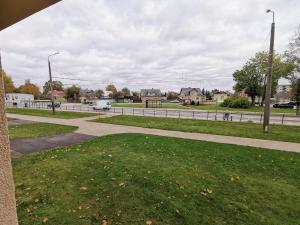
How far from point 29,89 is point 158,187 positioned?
113 meters

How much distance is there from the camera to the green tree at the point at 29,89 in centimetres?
9812

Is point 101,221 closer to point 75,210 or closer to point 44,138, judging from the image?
point 75,210

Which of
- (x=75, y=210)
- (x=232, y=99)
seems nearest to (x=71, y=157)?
(x=75, y=210)

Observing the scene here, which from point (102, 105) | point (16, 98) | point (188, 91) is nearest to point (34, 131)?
point (102, 105)

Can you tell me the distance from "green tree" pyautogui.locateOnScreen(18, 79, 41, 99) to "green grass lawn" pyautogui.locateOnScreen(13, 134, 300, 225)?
10714cm

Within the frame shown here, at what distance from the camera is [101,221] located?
12.5 ft

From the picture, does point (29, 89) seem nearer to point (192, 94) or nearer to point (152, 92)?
point (152, 92)

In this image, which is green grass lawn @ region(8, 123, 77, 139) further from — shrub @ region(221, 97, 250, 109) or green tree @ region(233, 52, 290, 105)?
green tree @ region(233, 52, 290, 105)

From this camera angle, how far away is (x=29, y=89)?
99.7 metres

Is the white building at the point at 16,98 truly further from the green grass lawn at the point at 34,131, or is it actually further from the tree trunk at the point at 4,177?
the tree trunk at the point at 4,177

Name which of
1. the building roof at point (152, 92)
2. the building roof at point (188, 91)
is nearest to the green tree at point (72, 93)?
the building roof at point (152, 92)

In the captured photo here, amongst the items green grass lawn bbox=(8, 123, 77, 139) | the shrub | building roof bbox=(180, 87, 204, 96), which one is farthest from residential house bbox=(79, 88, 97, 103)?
green grass lawn bbox=(8, 123, 77, 139)

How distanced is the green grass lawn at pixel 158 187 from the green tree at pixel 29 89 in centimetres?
10714

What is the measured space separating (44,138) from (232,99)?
48949 millimetres
